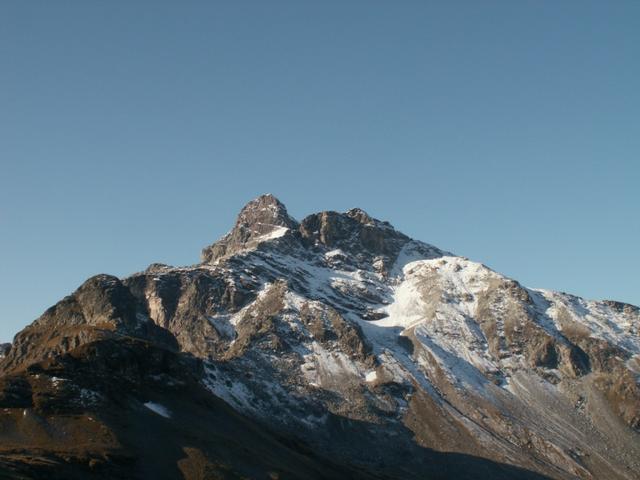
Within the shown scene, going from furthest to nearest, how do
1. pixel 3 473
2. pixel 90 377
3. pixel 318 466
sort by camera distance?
pixel 318 466 < pixel 90 377 < pixel 3 473

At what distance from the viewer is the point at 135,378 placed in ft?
643

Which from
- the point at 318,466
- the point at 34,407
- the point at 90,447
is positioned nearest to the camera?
the point at 90,447

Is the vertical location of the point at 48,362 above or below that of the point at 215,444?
above

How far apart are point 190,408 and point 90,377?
2848cm

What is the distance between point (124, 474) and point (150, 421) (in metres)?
30.1

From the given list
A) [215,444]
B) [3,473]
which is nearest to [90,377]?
[215,444]

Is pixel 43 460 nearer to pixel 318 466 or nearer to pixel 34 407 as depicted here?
pixel 34 407

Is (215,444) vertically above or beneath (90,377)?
beneath

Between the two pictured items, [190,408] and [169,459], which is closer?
[169,459]

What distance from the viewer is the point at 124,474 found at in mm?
143000

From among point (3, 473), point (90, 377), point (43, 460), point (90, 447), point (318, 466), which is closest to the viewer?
point (3, 473)

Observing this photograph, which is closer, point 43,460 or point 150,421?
point 43,460

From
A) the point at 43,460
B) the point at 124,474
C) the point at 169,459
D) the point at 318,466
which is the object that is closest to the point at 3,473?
the point at 43,460

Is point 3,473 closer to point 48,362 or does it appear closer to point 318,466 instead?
point 48,362
